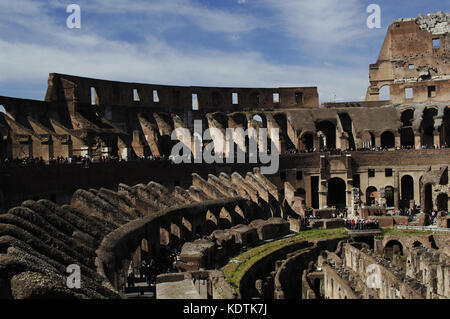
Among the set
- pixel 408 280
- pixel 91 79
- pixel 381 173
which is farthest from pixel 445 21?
pixel 408 280

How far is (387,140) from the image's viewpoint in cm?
4806

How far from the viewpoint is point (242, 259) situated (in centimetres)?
2556

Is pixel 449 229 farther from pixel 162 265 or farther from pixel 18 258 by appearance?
pixel 18 258

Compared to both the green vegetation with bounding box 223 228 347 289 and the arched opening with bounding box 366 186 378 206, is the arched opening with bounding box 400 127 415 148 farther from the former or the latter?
the green vegetation with bounding box 223 228 347 289

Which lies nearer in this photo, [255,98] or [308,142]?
[308,142]

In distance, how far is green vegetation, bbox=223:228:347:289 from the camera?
2266 cm

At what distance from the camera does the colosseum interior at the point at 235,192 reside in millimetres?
17703

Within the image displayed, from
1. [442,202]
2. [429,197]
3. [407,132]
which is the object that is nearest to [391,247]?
[442,202]

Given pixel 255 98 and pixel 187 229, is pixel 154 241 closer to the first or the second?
pixel 187 229

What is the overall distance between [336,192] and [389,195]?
15.8 feet

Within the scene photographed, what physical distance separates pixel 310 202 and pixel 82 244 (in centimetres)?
2983

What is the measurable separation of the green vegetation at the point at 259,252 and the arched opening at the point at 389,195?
36.2ft

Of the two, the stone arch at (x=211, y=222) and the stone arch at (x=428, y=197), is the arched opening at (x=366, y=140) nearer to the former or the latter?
the stone arch at (x=428, y=197)

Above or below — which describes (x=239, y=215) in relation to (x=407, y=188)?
below
